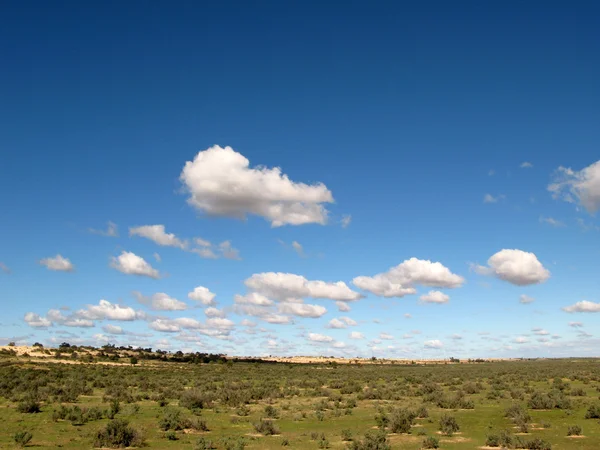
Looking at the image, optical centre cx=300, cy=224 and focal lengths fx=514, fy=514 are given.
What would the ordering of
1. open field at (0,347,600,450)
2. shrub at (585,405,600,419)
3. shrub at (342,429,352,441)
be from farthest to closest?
shrub at (585,405,600,419)
shrub at (342,429,352,441)
open field at (0,347,600,450)

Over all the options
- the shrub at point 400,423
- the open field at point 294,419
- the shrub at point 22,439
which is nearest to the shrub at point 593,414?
the open field at point 294,419

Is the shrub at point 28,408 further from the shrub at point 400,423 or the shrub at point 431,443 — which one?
the shrub at point 431,443

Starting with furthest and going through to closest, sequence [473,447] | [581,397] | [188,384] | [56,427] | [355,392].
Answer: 1. [188,384]
2. [355,392]
3. [581,397]
4. [56,427]
5. [473,447]

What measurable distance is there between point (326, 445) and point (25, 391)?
32966 millimetres

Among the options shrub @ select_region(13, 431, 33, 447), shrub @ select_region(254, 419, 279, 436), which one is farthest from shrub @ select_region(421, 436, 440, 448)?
shrub @ select_region(13, 431, 33, 447)

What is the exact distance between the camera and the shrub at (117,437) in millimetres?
23375

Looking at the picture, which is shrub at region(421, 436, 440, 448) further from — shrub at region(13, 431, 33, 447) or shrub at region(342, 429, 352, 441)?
shrub at region(13, 431, 33, 447)

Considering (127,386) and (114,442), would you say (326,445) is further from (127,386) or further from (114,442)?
(127,386)

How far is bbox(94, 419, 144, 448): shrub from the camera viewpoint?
23375mm

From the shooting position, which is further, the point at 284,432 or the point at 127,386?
the point at 127,386

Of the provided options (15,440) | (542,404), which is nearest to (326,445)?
(15,440)

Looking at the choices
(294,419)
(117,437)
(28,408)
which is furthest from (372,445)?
(28,408)

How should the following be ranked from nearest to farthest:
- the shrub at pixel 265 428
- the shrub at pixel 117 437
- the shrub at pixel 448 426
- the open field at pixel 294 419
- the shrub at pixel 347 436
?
the shrub at pixel 117 437 → the open field at pixel 294 419 → the shrub at pixel 347 436 → the shrub at pixel 448 426 → the shrub at pixel 265 428

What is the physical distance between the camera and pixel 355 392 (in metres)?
52.3
